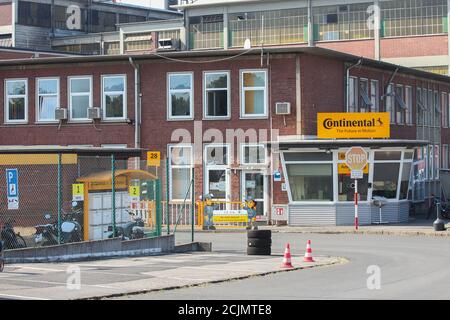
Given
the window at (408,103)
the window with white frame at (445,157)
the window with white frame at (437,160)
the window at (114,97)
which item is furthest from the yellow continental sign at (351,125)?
the window with white frame at (445,157)

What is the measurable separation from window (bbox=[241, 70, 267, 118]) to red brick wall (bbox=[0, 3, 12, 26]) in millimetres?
40865

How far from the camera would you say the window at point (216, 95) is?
4297cm

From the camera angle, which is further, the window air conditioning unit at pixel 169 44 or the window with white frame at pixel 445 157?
the window air conditioning unit at pixel 169 44

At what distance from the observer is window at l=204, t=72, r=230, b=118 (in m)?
43.0

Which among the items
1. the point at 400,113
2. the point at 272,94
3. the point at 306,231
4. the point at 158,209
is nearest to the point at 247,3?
the point at 400,113

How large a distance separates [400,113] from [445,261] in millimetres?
26074

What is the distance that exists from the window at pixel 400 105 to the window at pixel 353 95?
4.77 metres

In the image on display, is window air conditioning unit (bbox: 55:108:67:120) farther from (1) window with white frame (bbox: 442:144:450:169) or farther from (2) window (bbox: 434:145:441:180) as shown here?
(1) window with white frame (bbox: 442:144:450:169)

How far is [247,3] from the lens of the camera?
235ft

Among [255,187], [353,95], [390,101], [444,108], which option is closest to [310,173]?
[255,187]

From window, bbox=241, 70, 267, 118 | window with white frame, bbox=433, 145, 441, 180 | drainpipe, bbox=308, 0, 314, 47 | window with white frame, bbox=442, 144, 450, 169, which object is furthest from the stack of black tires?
drainpipe, bbox=308, 0, 314, 47

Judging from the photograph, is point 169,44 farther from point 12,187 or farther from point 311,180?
point 12,187

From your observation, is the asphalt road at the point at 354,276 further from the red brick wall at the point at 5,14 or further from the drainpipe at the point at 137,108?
the red brick wall at the point at 5,14

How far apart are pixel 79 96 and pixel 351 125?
12623 millimetres
